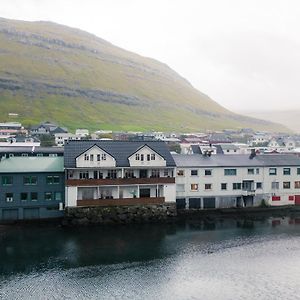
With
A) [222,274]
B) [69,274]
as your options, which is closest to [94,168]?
[69,274]

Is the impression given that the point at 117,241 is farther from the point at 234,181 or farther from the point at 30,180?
the point at 234,181

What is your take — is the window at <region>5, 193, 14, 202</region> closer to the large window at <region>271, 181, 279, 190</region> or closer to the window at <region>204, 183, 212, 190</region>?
the window at <region>204, 183, 212, 190</region>

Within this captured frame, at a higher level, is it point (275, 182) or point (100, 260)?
point (275, 182)

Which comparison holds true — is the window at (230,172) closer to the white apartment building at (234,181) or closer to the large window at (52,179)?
the white apartment building at (234,181)

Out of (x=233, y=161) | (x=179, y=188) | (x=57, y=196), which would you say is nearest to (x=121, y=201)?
(x=57, y=196)

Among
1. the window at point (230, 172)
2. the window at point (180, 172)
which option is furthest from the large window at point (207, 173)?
the window at point (180, 172)

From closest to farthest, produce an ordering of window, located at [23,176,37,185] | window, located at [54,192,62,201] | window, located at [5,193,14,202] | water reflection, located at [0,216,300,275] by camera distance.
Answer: water reflection, located at [0,216,300,275] → window, located at [5,193,14,202] → window, located at [23,176,37,185] → window, located at [54,192,62,201]

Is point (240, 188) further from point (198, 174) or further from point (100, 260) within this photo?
point (100, 260)

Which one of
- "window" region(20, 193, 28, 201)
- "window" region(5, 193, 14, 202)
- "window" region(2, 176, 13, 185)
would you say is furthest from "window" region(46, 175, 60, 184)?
"window" region(5, 193, 14, 202)

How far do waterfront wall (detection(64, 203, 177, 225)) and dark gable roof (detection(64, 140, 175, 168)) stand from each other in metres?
6.49

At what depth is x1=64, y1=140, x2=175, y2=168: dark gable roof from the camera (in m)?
60.1

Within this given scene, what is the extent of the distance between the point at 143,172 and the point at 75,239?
16.5 metres

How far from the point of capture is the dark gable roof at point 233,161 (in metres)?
68.9

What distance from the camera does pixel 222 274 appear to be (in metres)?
39.4
